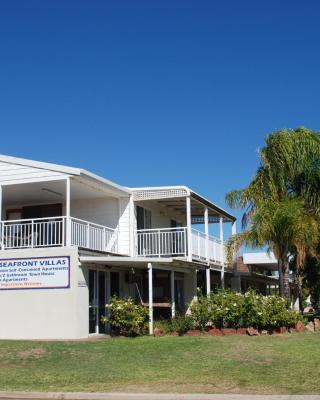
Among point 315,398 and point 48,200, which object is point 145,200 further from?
point 315,398

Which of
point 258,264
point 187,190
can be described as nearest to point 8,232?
point 187,190

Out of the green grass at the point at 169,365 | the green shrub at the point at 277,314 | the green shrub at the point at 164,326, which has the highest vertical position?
the green shrub at the point at 277,314

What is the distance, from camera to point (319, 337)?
59.5 ft

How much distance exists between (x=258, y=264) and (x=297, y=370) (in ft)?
100

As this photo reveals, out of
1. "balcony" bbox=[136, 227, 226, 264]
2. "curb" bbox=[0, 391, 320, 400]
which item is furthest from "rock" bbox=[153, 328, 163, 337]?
"curb" bbox=[0, 391, 320, 400]

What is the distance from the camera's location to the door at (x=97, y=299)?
2084 cm

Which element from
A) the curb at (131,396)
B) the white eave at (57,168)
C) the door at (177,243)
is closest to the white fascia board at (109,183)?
the white eave at (57,168)

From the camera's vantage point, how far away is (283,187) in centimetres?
2366


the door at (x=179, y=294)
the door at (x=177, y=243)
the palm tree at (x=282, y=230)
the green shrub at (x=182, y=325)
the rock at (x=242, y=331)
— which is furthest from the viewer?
the door at (x=179, y=294)

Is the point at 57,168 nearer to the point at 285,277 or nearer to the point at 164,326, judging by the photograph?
the point at 164,326

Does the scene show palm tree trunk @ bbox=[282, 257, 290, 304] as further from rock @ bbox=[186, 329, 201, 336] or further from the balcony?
rock @ bbox=[186, 329, 201, 336]

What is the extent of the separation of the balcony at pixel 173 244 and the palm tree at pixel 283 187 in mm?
1987

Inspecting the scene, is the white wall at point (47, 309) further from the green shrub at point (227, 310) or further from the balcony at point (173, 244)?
the balcony at point (173, 244)

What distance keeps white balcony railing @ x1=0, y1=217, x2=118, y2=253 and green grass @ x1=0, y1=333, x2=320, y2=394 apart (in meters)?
3.91
